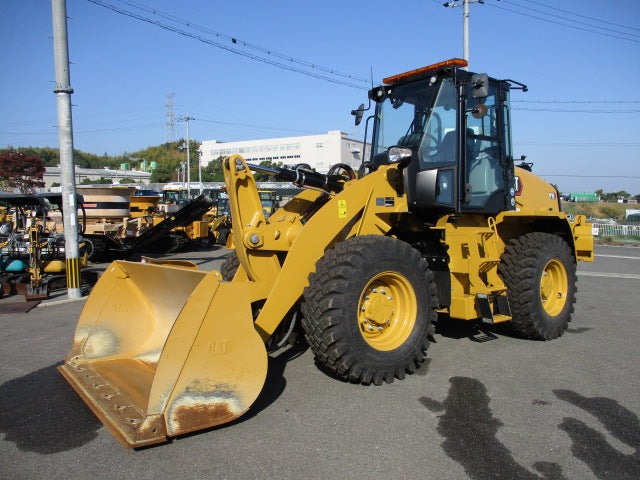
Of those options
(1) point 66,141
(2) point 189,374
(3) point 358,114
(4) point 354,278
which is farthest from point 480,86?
(1) point 66,141

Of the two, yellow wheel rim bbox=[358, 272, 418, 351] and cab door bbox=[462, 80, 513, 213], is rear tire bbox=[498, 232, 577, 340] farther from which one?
yellow wheel rim bbox=[358, 272, 418, 351]

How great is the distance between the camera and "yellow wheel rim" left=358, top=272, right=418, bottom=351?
4.54 metres

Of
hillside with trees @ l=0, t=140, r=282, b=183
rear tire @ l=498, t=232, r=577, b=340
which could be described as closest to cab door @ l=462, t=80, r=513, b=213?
rear tire @ l=498, t=232, r=577, b=340

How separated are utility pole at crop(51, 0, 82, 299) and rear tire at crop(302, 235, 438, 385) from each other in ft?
22.0

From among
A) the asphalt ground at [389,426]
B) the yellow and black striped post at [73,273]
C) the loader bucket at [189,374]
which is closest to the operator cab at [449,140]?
the asphalt ground at [389,426]

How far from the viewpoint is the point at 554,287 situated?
652 cm

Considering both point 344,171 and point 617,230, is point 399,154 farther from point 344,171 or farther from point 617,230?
point 617,230

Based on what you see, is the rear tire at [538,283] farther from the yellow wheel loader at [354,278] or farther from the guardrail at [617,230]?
the guardrail at [617,230]

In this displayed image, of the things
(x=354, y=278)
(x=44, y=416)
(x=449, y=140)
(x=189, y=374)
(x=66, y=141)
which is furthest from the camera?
(x=66, y=141)

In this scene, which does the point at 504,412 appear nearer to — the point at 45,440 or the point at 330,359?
the point at 330,359

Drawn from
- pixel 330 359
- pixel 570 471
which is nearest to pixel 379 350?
pixel 330 359

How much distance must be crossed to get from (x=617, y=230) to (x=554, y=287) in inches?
1041

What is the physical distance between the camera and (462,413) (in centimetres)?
395

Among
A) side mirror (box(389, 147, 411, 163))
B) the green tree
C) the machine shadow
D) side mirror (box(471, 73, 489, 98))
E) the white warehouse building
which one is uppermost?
the white warehouse building
